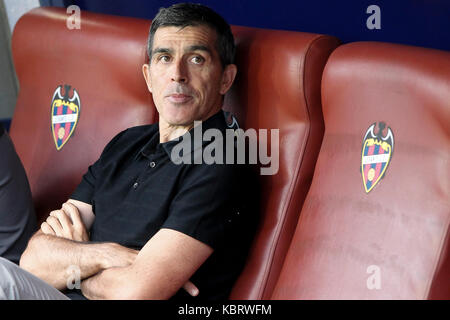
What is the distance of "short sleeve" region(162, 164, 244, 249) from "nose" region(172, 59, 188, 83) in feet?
0.84

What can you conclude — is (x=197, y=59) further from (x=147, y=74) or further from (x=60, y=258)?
(x=60, y=258)

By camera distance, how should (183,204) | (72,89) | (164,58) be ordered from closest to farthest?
1. (183,204)
2. (164,58)
3. (72,89)

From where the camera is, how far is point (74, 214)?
2.02m

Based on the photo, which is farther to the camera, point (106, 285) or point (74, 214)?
point (74, 214)

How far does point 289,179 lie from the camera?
6.01ft

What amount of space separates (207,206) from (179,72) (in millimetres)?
387

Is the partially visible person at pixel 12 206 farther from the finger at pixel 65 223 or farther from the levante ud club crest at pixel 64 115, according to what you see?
the levante ud club crest at pixel 64 115

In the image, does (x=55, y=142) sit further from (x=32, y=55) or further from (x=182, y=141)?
(x=182, y=141)

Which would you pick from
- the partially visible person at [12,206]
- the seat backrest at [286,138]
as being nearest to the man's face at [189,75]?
the seat backrest at [286,138]

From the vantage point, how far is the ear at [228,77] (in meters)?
1.94

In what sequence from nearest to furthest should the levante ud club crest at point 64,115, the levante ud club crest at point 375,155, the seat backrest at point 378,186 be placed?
the seat backrest at point 378,186 → the levante ud club crest at point 375,155 → the levante ud club crest at point 64,115

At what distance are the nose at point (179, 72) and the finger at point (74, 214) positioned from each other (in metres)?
0.46

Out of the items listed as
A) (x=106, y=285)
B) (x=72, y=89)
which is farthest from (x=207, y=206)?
(x=72, y=89)

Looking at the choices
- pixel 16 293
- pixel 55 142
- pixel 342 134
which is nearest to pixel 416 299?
pixel 342 134
